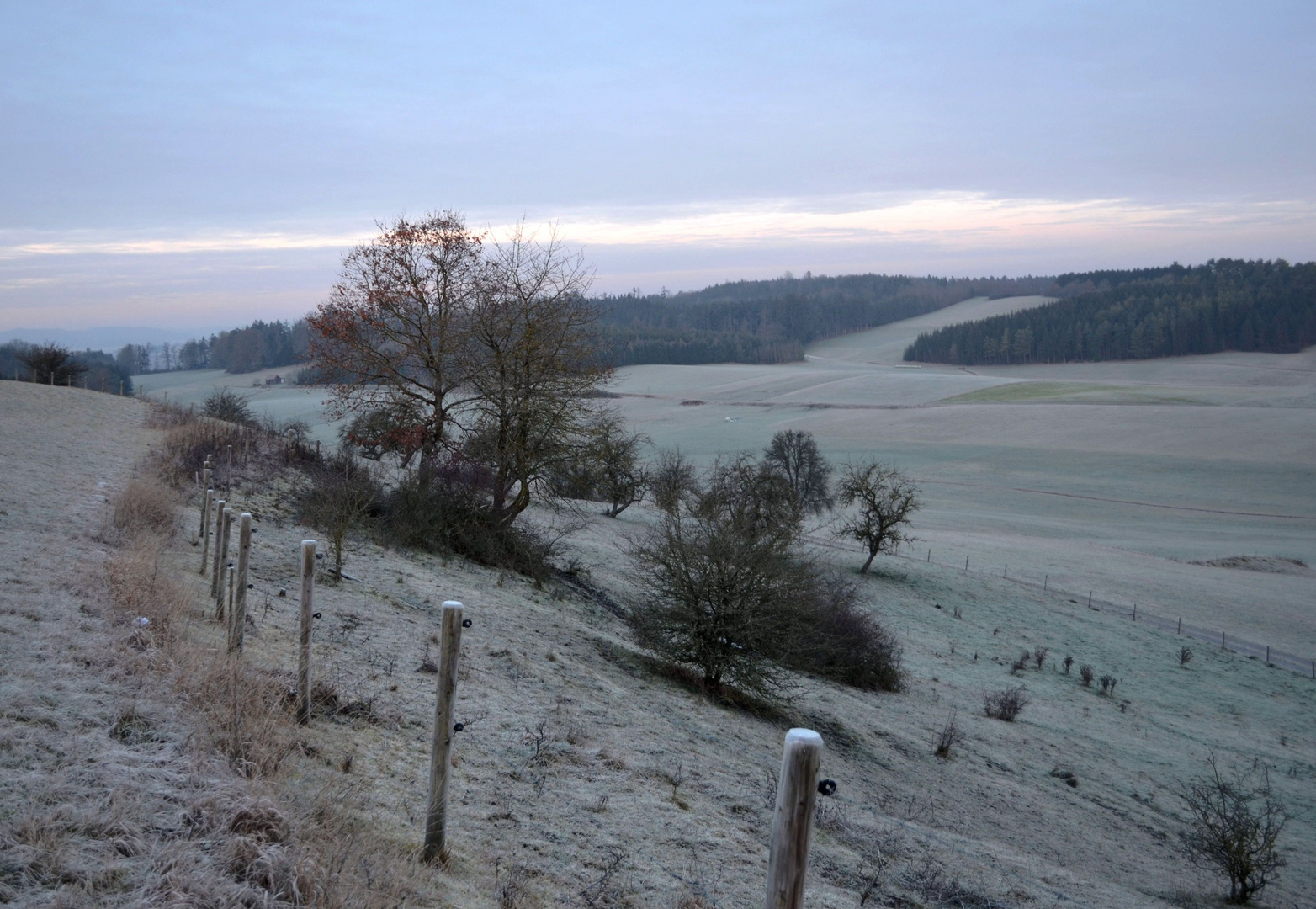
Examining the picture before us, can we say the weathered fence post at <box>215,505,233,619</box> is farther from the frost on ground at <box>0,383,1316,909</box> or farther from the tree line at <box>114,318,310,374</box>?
the tree line at <box>114,318,310,374</box>

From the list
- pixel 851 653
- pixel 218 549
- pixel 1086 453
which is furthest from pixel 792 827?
pixel 1086 453

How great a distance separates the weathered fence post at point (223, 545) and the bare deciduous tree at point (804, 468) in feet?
116

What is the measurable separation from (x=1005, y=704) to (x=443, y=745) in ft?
53.9

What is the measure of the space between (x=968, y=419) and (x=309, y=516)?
2726 inches

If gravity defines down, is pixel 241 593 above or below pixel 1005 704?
above

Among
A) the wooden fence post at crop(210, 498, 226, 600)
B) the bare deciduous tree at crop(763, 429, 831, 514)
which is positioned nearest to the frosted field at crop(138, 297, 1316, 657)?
the bare deciduous tree at crop(763, 429, 831, 514)

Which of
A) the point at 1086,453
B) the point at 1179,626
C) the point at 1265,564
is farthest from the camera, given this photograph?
the point at 1086,453

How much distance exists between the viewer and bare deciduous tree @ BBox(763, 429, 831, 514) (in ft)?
144

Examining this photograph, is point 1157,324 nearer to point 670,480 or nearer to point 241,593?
point 670,480

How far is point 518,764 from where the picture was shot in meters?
7.83

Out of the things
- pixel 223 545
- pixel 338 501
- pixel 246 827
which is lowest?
pixel 246 827

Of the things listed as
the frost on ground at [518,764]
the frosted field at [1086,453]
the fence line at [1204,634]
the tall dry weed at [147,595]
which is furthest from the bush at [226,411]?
the fence line at [1204,634]

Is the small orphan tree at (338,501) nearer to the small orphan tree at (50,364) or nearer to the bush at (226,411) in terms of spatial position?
the bush at (226,411)

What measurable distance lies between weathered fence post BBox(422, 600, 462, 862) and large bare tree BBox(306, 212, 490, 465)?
54.7 feet
